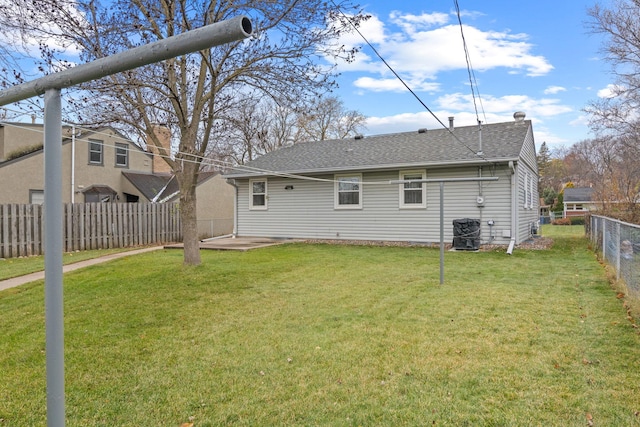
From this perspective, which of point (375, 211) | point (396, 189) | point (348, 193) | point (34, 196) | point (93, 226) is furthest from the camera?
point (34, 196)

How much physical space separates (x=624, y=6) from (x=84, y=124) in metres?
19.0

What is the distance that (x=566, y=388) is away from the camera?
2.95 meters

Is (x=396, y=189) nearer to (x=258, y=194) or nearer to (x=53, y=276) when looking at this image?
(x=258, y=194)

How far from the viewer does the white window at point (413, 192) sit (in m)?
13.2

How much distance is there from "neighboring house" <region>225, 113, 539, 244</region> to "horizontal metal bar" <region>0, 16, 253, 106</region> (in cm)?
956

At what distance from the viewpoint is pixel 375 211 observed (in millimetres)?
13977

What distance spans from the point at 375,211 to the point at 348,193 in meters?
1.22

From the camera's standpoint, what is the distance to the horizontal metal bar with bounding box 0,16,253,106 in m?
1.43

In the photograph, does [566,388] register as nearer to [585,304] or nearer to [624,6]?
[585,304]

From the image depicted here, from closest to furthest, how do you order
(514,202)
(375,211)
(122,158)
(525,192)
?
(514,202) < (375,211) < (525,192) < (122,158)

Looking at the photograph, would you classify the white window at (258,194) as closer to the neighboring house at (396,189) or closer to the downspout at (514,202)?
the neighboring house at (396,189)

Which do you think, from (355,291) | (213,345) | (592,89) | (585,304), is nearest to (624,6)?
(592,89)

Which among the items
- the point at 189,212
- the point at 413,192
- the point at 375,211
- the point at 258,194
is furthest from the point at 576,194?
the point at 189,212

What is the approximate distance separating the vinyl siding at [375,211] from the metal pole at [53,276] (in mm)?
10045
